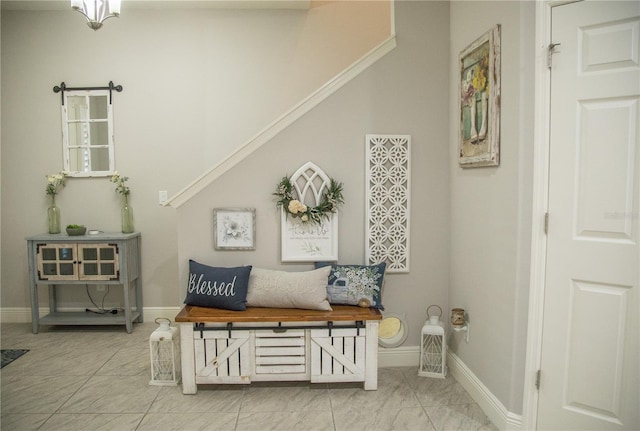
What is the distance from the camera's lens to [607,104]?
191 cm

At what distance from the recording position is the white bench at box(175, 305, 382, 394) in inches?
105

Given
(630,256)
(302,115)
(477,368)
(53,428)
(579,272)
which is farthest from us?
(302,115)

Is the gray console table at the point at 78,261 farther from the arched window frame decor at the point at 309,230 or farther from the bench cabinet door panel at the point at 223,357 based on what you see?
the arched window frame decor at the point at 309,230

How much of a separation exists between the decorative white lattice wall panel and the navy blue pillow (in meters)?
0.88

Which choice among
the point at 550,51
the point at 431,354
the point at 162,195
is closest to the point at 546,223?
the point at 550,51

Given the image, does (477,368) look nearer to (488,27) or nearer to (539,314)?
(539,314)

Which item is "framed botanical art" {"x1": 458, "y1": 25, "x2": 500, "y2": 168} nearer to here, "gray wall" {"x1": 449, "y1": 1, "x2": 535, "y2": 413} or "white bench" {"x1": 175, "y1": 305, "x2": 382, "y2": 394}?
"gray wall" {"x1": 449, "y1": 1, "x2": 535, "y2": 413}

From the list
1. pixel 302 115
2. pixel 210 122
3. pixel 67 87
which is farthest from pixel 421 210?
pixel 67 87

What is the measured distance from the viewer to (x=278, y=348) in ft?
8.88

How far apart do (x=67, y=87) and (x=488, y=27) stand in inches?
142

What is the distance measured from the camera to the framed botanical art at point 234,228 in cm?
298

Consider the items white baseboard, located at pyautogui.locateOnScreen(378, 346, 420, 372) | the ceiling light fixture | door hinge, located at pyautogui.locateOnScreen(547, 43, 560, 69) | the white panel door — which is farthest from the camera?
white baseboard, located at pyautogui.locateOnScreen(378, 346, 420, 372)

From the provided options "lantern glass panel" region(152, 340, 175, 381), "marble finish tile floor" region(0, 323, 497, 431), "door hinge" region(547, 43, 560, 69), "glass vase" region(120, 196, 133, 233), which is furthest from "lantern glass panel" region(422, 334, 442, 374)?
"glass vase" region(120, 196, 133, 233)

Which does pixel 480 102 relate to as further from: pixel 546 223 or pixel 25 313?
pixel 25 313
